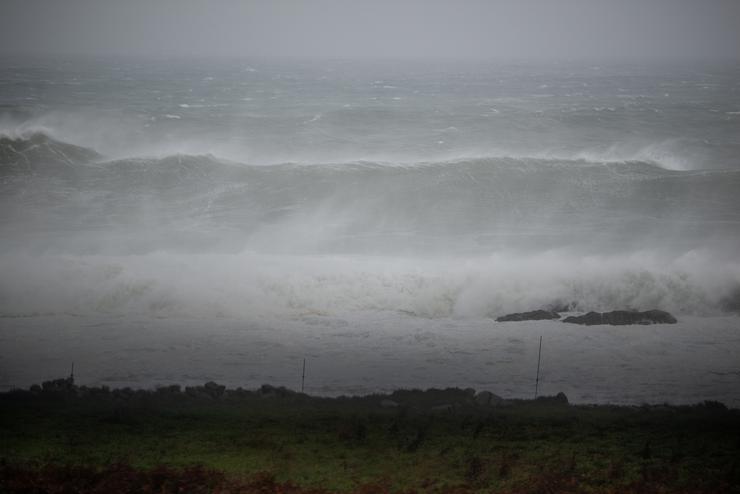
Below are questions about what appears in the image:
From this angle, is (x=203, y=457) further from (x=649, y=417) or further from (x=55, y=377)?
(x=649, y=417)

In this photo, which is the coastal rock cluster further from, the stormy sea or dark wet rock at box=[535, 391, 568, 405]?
dark wet rock at box=[535, 391, 568, 405]

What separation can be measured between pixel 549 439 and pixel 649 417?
2112mm

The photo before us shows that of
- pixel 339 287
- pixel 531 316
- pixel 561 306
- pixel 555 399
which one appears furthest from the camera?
pixel 339 287

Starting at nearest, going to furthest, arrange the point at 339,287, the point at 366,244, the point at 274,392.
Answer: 1. the point at 274,392
2. the point at 339,287
3. the point at 366,244

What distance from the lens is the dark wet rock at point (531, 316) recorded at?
18.3m

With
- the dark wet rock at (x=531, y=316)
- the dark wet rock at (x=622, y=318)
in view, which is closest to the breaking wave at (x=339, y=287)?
the dark wet rock at (x=531, y=316)

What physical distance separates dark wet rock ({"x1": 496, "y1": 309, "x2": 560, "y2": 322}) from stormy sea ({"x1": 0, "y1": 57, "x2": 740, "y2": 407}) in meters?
0.42

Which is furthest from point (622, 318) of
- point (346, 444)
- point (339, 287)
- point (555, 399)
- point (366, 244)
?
point (346, 444)

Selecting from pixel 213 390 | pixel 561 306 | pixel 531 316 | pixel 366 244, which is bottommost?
pixel 213 390

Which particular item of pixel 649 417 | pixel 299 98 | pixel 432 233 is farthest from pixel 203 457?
pixel 299 98

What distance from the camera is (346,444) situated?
10031 millimetres

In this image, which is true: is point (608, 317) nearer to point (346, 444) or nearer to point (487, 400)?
point (487, 400)

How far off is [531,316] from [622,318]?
6.96 ft

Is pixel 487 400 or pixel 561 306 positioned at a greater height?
pixel 561 306
